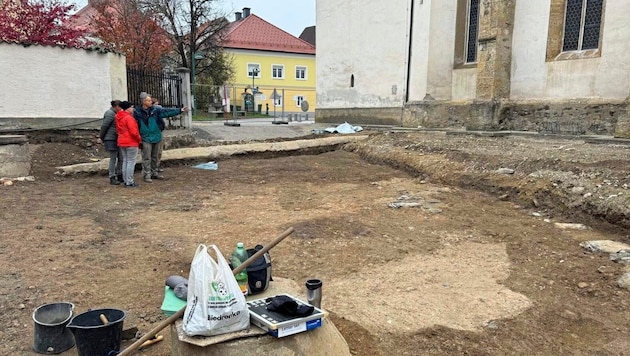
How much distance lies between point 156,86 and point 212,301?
46.4 feet

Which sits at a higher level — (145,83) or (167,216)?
(145,83)

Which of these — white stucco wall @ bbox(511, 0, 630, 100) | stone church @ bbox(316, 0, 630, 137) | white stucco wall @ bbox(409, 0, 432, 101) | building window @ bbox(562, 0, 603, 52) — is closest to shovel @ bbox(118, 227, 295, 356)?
stone church @ bbox(316, 0, 630, 137)

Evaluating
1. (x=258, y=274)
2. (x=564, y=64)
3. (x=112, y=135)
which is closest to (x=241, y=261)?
(x=258, y=274)

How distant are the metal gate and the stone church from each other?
899 centimetres

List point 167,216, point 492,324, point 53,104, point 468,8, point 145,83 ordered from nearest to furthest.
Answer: point 492,324
point 167,216
point 53,104
point 145,83
point 468,8

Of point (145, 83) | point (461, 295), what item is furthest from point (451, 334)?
point (145, 83)

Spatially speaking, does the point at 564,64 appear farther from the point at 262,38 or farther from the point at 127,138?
the point at 262,38

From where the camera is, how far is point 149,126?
9344 mm

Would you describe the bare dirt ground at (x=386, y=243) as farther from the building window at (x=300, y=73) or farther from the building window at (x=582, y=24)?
the building window at (x=300, y=73)

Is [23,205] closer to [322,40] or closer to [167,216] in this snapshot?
[167,216]

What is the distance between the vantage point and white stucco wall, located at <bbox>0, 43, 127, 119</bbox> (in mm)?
11305

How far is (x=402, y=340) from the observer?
3.44 metres

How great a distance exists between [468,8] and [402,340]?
17024 millimetres

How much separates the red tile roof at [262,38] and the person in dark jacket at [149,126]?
129ft
